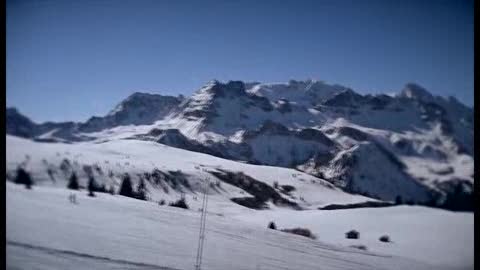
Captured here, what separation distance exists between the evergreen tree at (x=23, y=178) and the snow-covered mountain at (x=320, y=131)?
37 cm

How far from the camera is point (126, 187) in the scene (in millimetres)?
5621

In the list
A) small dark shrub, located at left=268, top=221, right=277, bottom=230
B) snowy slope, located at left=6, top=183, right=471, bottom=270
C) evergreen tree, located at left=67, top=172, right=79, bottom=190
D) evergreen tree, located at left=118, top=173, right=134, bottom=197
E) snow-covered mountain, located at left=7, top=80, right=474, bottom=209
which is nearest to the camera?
snowy slope, located at left=6, top=183, right=471, bottom=270

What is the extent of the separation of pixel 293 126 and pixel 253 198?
0.80m

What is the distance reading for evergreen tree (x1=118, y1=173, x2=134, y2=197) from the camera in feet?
18.4

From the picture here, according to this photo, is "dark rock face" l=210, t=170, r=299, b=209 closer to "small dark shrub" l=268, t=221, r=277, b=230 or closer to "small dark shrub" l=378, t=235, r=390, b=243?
"small dark shrub" l=268, t=221, r=277, b=230

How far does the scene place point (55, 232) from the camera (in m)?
5.44

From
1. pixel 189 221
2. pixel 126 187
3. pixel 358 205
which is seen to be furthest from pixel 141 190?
pixel 358 205

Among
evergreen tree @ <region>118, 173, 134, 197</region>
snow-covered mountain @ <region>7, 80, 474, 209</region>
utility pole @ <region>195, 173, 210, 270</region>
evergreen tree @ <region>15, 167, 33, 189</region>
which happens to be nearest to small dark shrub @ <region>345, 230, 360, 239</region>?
snow-covered mountain @ <region>7, 80, 474, 209</region>

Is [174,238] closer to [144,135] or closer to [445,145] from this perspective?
[144,135]

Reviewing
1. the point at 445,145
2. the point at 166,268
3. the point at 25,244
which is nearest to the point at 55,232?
the point at 25,244

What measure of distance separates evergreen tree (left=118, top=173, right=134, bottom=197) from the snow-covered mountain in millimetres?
452

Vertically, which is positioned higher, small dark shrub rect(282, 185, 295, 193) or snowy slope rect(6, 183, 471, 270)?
small dark shrub rect(282, 185, 295, 193)

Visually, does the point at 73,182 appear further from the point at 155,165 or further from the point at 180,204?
the point at 180,204

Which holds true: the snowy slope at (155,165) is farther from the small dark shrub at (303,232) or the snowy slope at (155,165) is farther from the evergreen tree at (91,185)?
the small dark shrub at (303,232)
